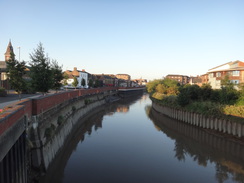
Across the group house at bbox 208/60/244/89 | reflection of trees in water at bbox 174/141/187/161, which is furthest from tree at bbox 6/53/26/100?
house at bbox 208/60/244/89

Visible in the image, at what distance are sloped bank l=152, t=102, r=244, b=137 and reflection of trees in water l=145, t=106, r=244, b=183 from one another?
1244 mm

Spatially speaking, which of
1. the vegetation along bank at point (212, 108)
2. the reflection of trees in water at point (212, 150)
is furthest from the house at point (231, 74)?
the reflection of trees in water at point (212, 150)

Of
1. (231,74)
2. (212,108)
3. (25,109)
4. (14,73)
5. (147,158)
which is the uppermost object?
(231,74)

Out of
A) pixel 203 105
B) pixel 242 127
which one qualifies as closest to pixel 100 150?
pixel 242 127

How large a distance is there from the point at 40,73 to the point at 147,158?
62.2ft

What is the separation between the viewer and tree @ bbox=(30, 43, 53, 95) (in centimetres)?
2717

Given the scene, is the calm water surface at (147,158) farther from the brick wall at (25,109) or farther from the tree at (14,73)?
the tree at (14,73)

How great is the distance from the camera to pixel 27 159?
14.8 m

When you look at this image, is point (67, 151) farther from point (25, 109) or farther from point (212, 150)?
point (212, 150)

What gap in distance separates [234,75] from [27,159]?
54.8 metres

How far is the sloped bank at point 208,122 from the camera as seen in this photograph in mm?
26595

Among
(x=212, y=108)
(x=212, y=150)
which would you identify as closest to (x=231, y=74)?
(x=212, y=108)

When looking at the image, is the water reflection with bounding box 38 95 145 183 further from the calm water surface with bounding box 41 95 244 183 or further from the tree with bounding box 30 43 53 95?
the tree with bounding box 30 43 53 95

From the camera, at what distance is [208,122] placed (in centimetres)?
3209
